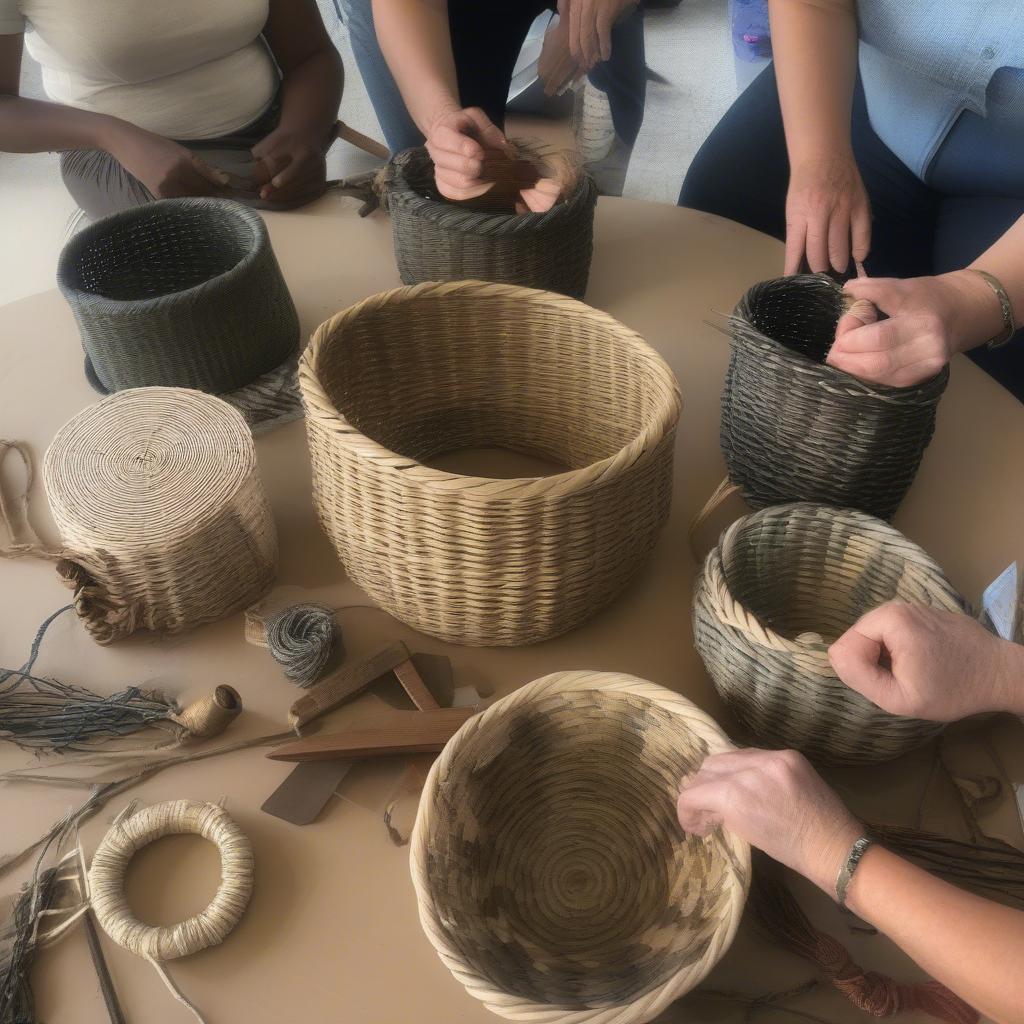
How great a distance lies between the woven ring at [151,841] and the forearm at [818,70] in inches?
35.4

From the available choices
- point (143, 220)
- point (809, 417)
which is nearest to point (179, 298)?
point (143, 220)

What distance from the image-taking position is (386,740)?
0.70 meters

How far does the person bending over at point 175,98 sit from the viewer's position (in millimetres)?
1201

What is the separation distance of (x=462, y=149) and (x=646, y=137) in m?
1.80

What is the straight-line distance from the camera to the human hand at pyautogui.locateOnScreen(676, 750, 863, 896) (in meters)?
0.54

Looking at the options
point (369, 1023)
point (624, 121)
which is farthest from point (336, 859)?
point (624, 121)

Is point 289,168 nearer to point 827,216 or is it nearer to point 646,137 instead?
point 827,216

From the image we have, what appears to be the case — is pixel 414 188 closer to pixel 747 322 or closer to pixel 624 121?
pixel 747 322

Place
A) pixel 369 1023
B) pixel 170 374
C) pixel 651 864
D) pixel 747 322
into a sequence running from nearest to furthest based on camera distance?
pixel 369 1023, pixel 651 864, pixel 747 322, pixel 170 374

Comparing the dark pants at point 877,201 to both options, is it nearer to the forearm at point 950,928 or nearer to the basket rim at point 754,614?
the basket rim at point 754,614

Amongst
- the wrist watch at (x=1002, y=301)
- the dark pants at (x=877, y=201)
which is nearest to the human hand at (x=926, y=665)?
the wrist watch at (x=1002, y=301)

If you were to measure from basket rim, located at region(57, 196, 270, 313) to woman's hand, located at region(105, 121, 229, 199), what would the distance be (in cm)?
15

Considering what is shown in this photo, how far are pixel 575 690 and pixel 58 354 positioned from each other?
80 cm

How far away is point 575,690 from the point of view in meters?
0.66
